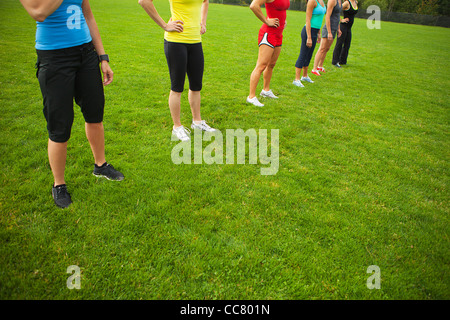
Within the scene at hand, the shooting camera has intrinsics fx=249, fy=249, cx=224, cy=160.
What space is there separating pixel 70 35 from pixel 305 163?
10.1 ft

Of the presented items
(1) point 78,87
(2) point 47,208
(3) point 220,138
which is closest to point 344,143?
(3) point 220,138

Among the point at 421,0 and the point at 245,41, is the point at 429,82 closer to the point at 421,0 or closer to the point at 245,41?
the point at 245,41

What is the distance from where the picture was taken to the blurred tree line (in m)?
46.0

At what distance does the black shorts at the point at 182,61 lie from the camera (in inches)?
133

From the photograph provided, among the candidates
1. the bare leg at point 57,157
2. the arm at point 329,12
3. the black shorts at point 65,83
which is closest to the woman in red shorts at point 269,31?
the arm at point 329,12

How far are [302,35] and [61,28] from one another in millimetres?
5799

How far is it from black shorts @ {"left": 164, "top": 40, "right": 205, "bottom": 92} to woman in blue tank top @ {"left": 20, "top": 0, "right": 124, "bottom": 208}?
1.01m

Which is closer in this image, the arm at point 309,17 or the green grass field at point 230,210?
the green grass field at point 230,210

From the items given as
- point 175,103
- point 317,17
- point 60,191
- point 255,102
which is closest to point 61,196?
point 60,191

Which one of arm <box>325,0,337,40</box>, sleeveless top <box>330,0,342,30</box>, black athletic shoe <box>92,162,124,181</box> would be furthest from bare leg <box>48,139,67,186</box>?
sleeveless top <box>330,0,342,30</box>

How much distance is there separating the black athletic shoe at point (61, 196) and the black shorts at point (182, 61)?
6.41ft

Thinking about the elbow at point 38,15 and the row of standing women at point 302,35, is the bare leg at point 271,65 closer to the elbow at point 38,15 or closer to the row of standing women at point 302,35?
the row of standing women at point 302,35

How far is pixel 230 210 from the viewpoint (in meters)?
2.64

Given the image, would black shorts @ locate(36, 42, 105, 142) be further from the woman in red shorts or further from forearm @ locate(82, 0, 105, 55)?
the woman in red shorts
